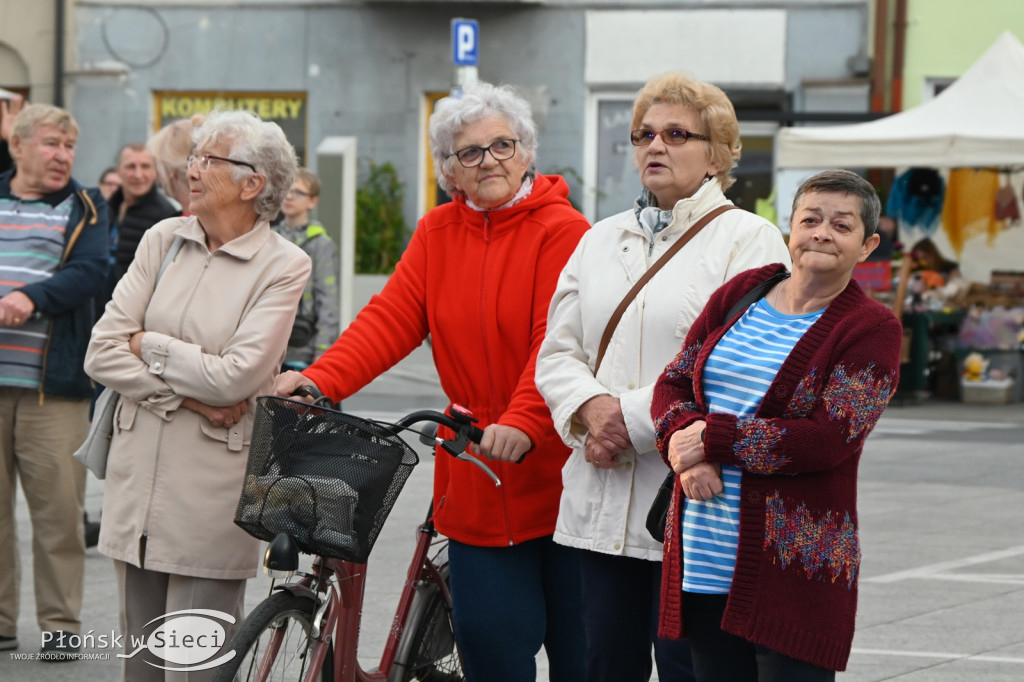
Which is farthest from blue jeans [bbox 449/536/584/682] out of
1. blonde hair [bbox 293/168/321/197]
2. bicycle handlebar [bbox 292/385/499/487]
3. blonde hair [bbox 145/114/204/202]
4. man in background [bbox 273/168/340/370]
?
blonde hair [bbox 293/168/321/197]

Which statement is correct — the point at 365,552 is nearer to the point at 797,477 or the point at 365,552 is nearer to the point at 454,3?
the point at 797,477

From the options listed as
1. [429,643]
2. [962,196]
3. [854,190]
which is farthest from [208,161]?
[962,196]

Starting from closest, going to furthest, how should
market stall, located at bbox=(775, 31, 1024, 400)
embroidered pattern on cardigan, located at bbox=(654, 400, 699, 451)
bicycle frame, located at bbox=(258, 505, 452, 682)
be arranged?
embroidered pattern on cardigan, located at bbox=(654, 400, 699, 451)
bicycle frame, located at bbox=(258, 505, 452, 682)
market stall, located at bbox=(775, 31, 1024, 400)

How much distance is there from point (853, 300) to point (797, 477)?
43 cm

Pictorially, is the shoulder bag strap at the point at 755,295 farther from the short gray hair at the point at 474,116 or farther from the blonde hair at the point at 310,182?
the blonde hair at the point at 310,182

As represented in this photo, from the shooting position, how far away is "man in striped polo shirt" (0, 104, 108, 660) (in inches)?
241

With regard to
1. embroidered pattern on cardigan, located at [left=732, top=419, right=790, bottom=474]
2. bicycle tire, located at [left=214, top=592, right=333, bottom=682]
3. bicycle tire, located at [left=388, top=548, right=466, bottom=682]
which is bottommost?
bicycle tire, located at [left=388, top=548, right=466, bottom=682]

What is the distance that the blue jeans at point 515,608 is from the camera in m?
4.43

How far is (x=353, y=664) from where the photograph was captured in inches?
170

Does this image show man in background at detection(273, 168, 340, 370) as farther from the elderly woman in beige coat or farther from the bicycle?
the bicycle

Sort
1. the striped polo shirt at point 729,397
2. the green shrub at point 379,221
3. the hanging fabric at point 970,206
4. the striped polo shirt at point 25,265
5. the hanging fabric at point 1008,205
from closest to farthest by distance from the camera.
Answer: the striped polo shirt at point 729,397, the striped polo shirt at point 25,265, the hanging fabric at point 1008,205, the hanging fabric at point 970,206, the green shrub at point 379,221

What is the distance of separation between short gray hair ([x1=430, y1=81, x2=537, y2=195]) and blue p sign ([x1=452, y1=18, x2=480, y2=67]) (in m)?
11.9

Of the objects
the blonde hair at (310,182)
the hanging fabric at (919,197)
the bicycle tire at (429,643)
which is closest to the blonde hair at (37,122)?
the blonde hair at (310,182)

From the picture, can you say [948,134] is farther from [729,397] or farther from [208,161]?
[729,397]
